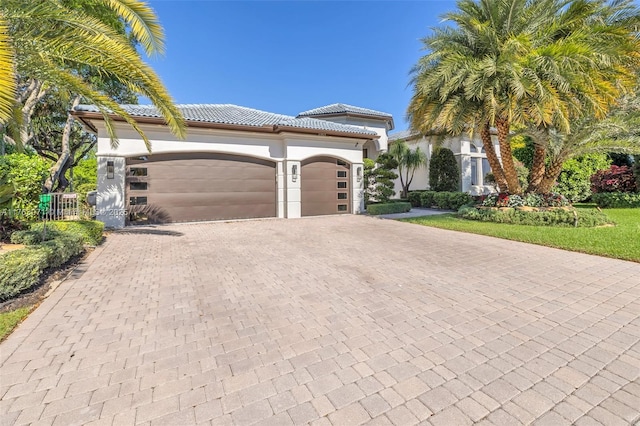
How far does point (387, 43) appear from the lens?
1590 cm

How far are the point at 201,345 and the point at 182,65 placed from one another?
570 inches

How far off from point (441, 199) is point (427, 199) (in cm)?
132

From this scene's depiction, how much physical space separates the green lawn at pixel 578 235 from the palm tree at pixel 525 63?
3.63 metres

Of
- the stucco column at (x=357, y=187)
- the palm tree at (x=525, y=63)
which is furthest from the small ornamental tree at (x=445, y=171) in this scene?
the palm tree at (x=525, y=63)

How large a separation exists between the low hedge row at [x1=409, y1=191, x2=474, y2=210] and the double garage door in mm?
7032

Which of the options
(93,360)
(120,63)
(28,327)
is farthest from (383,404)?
(120,63)

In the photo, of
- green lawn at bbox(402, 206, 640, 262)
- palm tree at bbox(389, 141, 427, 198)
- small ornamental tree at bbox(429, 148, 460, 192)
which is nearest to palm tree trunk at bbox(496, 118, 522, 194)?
green lawn at bbox(402, 206, 640, 262)

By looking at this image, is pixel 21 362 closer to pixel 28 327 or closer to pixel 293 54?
pixel 28 327

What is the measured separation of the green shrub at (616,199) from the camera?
15.1 m

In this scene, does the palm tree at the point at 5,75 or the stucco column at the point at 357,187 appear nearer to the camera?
the palm tree at the point at 5,75

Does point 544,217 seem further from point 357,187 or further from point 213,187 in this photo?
point 213,187

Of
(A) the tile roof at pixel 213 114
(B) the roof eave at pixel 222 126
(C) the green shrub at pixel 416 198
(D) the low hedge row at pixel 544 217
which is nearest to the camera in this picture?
(D) the low hedge row at pixel 544 217

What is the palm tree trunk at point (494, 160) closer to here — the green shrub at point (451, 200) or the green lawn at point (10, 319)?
the green shrub at point (451, 200)

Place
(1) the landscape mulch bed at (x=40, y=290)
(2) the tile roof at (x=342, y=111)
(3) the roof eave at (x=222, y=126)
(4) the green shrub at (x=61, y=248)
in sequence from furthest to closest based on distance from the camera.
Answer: (2) the tile roof at (x=342, y=111), (3) the roof eave at (x=222, y=126), (4) the green shrub at (x=61, y=248), (1) the landscape mulch bed at (x=40, y=290)
